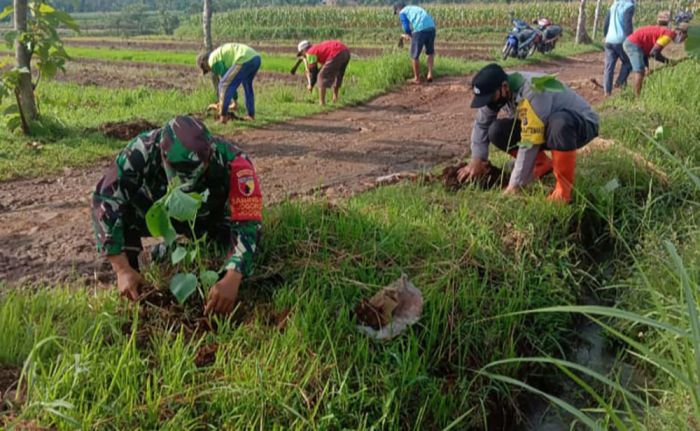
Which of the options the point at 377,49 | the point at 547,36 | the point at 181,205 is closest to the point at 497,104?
the point at 181,205

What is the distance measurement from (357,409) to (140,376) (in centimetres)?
83

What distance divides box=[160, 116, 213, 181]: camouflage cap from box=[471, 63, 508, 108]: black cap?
2087 millimetres

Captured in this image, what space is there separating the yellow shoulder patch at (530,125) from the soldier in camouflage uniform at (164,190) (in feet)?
6.74

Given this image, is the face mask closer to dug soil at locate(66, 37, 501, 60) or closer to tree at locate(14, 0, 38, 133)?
tree at locate(14, 0, 38, 133)

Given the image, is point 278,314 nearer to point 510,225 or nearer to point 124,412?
point 124,412

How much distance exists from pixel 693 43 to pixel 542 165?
2.80 metres

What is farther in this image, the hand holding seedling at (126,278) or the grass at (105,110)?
the grass at (105,110)

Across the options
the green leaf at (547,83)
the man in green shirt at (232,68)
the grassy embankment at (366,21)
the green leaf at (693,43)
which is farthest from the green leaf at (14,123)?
the grassy embankment at (366,21)

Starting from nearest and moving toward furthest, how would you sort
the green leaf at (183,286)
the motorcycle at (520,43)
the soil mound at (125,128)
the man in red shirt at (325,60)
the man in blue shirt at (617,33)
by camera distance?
the green leaf at (183,286) < the soil mound at (125,128) < the man in blue shirt at (617,33) < the man in red shirt at (325,60) < the motorcycle at (520,43)

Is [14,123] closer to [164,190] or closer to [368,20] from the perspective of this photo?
[164,190]

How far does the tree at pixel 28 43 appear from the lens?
593cm

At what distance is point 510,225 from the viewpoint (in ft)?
12.5

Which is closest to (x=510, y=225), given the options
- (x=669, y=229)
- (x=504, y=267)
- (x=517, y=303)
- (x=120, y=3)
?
(x=504, y=267)

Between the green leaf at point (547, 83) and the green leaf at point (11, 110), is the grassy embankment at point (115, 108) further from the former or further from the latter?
the green leaf at point (547, 83)
